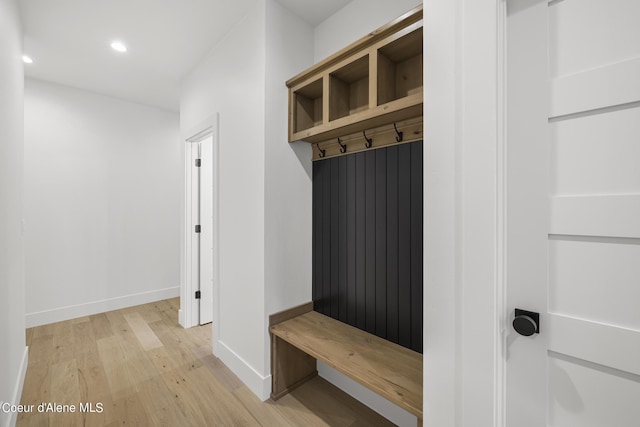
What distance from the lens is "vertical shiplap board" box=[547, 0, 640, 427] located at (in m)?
0.73

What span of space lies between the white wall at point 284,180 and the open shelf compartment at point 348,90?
393 mm

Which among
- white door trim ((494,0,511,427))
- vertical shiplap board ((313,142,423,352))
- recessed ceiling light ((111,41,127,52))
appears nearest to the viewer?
white door trim ((494,0,511,427))

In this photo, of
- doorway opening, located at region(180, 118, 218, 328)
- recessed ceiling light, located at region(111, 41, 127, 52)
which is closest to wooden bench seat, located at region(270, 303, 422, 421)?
doorway opening, located at region(180, 118, 218, 328)

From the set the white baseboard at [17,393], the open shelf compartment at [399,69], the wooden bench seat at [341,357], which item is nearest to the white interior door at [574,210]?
the wooden bench seat at [341,357]

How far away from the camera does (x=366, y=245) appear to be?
70.2 inches

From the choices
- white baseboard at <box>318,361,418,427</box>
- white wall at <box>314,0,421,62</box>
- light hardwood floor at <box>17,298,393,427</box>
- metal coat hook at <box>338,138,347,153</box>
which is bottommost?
light hardwood floor at <box>17,298,393,427</box>

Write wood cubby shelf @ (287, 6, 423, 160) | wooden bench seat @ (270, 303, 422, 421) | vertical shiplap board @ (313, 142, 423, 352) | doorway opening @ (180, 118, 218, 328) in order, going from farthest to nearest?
1. doorway opening @ (180, 118, 218, 328)
2. vertical shiplap board @ (313, 142, 423, 352)
3. wood cubby shelf @ (287, 6, 423, 160)
4. wooden bench seat @ (270, 303, 422, 421)

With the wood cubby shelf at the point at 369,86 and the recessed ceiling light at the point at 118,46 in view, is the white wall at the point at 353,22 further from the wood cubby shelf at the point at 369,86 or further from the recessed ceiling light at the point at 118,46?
the recessed ceiling light at the point at 118,46

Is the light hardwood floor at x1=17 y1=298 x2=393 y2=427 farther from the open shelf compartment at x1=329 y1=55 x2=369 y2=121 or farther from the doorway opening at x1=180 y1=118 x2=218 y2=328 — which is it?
the open shelf compartment at x1=329 y1=55 x2=369 y2=121

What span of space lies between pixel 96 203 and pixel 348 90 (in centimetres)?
335

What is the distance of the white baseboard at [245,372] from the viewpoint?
183 centimetres

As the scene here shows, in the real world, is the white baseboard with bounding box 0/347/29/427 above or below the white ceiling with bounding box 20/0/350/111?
below

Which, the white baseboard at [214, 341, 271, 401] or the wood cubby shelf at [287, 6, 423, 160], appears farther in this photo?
the white baseboard at [214, 341, 271, 401]

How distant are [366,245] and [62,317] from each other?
3.60m
